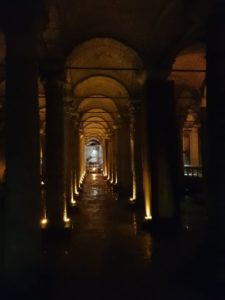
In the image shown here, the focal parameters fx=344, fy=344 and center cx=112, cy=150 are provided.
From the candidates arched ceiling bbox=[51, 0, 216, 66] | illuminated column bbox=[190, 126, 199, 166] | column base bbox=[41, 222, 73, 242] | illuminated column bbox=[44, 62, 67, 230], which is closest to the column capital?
illuminated column bbox=[44, 62, 67, 230]

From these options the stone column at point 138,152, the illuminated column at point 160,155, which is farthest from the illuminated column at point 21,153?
the stone column at point 138,152

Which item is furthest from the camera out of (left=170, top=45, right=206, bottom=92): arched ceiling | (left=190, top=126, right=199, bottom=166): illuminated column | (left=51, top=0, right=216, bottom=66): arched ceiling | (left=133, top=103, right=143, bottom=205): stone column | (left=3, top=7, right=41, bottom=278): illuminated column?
(left=190, top=126, right=199, bottom=166): illuminated column

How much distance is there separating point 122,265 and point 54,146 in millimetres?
Answer: 4182

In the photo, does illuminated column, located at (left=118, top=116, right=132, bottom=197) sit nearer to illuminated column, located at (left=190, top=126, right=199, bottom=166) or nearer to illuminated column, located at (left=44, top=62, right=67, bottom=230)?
illuminated column, located at (left=44, top=62, right=67, bottom=230)

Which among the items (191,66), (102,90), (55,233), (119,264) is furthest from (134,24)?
(102,90)

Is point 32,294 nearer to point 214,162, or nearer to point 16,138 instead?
point 16,138

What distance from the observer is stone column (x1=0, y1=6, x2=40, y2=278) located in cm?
525

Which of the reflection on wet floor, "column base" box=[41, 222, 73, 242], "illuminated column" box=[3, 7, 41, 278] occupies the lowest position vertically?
the reflection on wet floor

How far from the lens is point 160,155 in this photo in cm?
1098

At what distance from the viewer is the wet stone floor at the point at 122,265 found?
602cm

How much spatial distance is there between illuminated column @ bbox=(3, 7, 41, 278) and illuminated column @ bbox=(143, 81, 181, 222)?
599cm

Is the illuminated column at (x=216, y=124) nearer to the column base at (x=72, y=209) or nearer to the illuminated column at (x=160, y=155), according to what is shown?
the illuminated column at (x=160, y=155)

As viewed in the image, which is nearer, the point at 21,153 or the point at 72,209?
the point at 21,153

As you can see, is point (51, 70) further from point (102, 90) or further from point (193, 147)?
point (193, 147)
